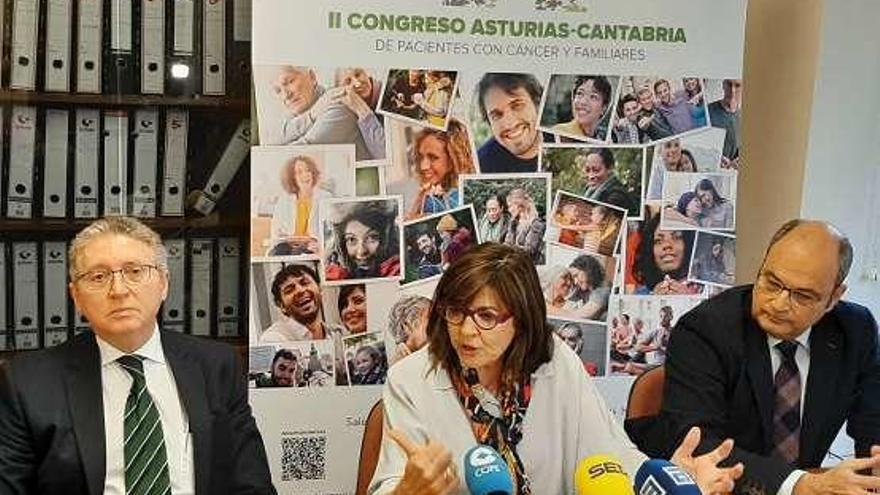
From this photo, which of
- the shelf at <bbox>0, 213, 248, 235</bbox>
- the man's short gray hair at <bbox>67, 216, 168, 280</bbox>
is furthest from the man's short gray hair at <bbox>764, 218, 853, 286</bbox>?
the shelf at <bbox>0, 213, 248, 235</bbox>

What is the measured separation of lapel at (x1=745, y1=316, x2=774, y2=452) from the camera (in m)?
2.09

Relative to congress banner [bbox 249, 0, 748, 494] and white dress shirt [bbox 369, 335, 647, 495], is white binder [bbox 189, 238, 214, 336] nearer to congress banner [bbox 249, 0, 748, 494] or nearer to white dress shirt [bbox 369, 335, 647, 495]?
congress banner [bbox 249, 0, 748, 494]

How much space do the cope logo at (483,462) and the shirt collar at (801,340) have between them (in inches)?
34.2

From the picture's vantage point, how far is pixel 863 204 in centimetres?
325

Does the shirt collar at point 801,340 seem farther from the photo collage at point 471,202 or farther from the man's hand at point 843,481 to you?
the photo collage at point 471,202

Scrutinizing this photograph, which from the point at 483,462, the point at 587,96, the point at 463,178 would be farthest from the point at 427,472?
the point at 587,96

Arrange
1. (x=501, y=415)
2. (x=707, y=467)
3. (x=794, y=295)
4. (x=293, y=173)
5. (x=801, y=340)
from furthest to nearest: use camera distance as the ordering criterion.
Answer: (x=293, y=173) < (x=801, y=340) < (x=794, y=295) < (x=501, y=415) < (x=707, y=467)

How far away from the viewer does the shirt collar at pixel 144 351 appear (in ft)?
6.24

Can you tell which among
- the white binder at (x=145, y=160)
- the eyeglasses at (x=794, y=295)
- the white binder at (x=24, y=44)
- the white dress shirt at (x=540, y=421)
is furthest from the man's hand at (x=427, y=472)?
the white binder at (x=24, y=44)

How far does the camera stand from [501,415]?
188 centimetres

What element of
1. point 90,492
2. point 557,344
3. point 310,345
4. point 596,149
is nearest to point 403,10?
point 596,149

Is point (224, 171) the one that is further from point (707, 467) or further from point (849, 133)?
point (849, 133)

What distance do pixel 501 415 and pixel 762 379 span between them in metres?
0.62

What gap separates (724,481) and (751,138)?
1.93m
